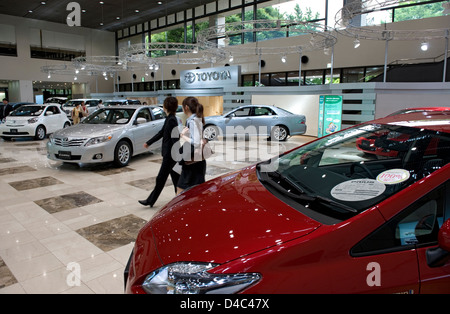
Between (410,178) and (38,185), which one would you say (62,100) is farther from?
(410,178)

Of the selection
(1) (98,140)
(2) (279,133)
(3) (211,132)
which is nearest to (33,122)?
(1) (98,140)

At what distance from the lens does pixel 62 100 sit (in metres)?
22.8

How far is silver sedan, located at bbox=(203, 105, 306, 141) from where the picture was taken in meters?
11.9

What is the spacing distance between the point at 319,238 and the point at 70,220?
12.3 feet

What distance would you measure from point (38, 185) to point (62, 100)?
1935 cm

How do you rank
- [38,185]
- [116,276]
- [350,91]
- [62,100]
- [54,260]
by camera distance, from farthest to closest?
[62,100]
[350,91]
[38,185]
[54,260]
[116,276]

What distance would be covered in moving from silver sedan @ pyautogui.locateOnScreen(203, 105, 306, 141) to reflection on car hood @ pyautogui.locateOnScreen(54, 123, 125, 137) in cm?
503

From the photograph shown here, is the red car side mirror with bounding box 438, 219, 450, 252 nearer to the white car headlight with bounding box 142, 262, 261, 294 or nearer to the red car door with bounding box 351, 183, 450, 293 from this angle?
the red car door with bounding box 351, 183, 450, 293

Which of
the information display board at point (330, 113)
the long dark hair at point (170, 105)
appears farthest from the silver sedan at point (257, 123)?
the long dark hair at point (170, 105)

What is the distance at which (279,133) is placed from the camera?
1209cm

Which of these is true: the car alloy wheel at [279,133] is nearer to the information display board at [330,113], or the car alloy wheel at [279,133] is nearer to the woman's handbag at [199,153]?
the information display board at [330,113]

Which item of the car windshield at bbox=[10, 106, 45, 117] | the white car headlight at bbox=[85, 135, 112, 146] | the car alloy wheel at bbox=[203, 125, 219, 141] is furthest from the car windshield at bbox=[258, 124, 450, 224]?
the car windshield at bbox=[10, 106, 45, 117]

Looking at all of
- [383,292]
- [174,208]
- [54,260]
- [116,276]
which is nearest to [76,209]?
→ [54,260]

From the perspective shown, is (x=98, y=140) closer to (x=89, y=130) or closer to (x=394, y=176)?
(x=89, y=130)
